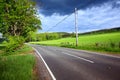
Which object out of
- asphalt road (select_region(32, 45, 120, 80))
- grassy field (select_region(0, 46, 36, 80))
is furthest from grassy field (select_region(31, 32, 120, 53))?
grassy field (select_region(0, 46, 36, 80))

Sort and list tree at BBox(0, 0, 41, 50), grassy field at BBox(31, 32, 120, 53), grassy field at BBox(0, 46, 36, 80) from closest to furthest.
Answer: grassy field at BBox(0, 46, 36, 80) → grassy field at BBox(31, 32, 120, 53) → tree at BBox(0, 0, 41, 50)

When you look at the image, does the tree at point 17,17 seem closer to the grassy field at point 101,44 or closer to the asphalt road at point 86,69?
the grassy field at point 101,44

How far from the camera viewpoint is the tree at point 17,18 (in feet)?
131

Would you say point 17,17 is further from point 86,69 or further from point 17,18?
point 86,69

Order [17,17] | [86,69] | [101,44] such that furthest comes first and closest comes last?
1. [17,17]
2. [101,44]
3. [86,69]

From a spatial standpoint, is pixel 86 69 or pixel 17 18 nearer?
pixel 86 69

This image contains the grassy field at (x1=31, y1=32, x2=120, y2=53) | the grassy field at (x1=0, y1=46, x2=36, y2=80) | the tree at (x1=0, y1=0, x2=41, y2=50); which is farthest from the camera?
the tree at (x1=0, y1=0, x2=41, y2=50)

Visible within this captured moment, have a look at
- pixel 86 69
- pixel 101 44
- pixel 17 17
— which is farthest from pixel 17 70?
pixel 17 17

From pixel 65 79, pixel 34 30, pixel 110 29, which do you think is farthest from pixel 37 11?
pixel 110 29

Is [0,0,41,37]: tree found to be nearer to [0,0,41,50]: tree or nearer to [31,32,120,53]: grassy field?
[0,0,41,50]: tree

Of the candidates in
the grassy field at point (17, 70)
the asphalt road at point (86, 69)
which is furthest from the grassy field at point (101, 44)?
the grassy field at point (17, 70)

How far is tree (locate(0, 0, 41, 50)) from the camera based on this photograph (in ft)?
131

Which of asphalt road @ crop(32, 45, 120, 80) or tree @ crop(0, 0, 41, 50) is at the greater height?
tree @ crop(0, 0, 41, 50)

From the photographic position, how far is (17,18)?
132 feet
